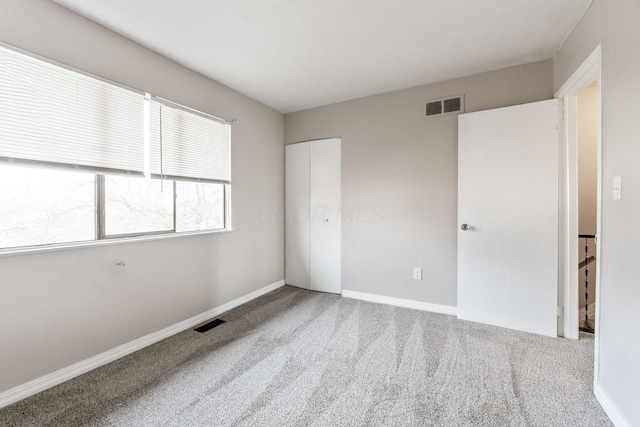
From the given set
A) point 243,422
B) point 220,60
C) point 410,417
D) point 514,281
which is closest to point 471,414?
point 410,417

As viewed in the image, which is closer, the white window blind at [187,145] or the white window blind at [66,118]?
the white window blind at [66,118]

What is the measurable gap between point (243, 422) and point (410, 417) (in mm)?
933

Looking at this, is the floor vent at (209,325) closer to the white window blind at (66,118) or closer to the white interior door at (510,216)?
the white window blind at (66,118)

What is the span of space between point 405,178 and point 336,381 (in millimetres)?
2211

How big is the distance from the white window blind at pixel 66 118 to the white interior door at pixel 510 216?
9.98ft

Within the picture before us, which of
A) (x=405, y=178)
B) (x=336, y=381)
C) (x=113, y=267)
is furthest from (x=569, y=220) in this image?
(x=113, y=267)

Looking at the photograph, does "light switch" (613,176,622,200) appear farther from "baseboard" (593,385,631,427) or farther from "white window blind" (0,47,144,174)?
"white window blind" (0,47,144,174)

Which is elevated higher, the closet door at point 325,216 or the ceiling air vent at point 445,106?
the ceiling air vent at point 445,106

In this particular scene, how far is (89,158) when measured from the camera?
1.89 meters

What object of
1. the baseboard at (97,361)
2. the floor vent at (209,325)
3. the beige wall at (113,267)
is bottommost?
the floor vent at (209,325)

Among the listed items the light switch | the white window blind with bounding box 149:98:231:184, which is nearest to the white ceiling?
the white window blind with bounding box 149:98:231:184

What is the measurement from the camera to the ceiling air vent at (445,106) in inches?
110

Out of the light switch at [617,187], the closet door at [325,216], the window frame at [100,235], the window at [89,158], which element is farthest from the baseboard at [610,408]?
the window at [89,158]

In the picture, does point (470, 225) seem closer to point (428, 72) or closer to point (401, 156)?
point (401, 156)
